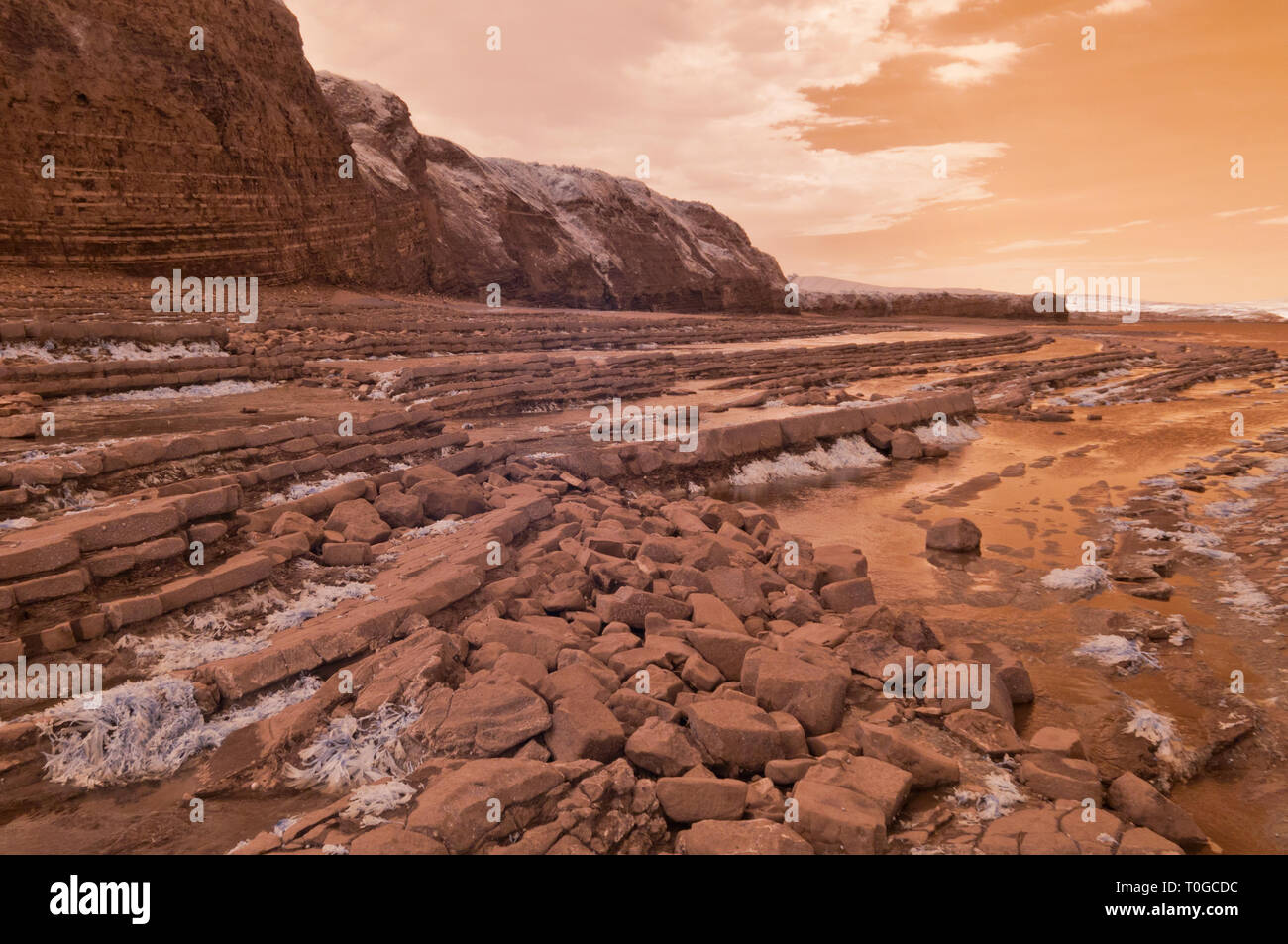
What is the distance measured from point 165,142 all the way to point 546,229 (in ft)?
68.5

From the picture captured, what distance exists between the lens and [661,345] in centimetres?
1964

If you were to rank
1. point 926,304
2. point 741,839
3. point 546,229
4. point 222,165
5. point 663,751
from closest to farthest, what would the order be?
point 741,839 < point 663,751 < point 222,165 < point 546,229 < point 926,304

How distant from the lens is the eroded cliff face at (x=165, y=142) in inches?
691

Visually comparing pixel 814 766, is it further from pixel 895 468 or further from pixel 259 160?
pixel 259 160

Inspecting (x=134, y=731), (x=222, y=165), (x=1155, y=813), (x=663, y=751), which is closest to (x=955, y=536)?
(x=1155, y=813)

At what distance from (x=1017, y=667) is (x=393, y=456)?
6.24 m

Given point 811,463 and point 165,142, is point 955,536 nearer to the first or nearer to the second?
point 811,463

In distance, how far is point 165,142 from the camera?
19.7 meters

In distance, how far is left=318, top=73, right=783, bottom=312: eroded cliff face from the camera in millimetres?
31609

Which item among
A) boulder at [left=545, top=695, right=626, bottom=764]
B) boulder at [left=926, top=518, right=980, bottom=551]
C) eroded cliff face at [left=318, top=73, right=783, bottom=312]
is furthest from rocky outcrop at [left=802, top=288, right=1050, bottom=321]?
boulder at [left=545, top=695, right=626, bottom=764]

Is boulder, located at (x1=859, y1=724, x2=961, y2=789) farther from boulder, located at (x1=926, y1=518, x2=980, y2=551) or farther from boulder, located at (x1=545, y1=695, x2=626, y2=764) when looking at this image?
boulder, located at (x1=926, y1=518, x2=980, y2=551)

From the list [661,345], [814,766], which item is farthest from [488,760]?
[661,345]

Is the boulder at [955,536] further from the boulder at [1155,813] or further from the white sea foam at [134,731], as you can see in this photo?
the white sea foam at [134,731]

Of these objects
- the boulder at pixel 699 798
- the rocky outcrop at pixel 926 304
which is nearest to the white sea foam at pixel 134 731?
the boulder at pixel 699 798
